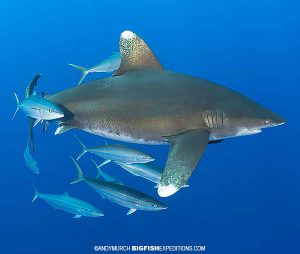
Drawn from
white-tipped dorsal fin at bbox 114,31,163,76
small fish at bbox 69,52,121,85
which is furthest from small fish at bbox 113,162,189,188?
small fish at bbox 69,52,121,85

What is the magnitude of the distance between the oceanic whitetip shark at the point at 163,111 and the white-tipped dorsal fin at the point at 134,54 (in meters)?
0.04

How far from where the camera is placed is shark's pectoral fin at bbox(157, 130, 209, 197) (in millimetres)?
2660

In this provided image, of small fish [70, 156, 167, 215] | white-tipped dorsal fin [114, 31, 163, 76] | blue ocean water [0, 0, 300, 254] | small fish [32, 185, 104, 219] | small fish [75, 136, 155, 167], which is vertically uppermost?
blue ocean water [0, 0, 300, 254]

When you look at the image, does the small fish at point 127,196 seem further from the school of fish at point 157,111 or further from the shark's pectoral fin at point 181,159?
the shark's pectoral fin at point 181,159

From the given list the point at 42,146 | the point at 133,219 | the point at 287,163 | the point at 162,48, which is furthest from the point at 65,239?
the point at 162,48

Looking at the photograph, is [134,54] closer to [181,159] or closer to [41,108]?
[41,108]

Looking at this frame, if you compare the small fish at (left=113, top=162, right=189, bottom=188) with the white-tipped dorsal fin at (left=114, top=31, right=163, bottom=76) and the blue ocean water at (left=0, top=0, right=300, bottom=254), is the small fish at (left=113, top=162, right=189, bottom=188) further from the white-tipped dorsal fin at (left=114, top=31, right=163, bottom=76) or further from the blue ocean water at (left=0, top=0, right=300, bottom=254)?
the blue ocean water at (left=0, top=0, right=300, bottom=254)

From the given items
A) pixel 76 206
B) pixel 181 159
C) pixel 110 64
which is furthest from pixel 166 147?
pixel 181 159

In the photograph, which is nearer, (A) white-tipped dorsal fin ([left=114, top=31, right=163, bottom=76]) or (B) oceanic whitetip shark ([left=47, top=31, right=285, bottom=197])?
(B) oceanic whitetip shark ([left=47, top=31, right=285, bottom=197])

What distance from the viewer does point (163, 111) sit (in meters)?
3.33

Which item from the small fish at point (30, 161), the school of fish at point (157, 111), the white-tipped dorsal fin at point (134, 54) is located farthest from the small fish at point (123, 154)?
the small fish at point (30, 161)

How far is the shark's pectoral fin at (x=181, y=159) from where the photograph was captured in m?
2.66

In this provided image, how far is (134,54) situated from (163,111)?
924mm

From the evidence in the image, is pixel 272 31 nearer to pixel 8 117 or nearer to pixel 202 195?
pixel 202 195
